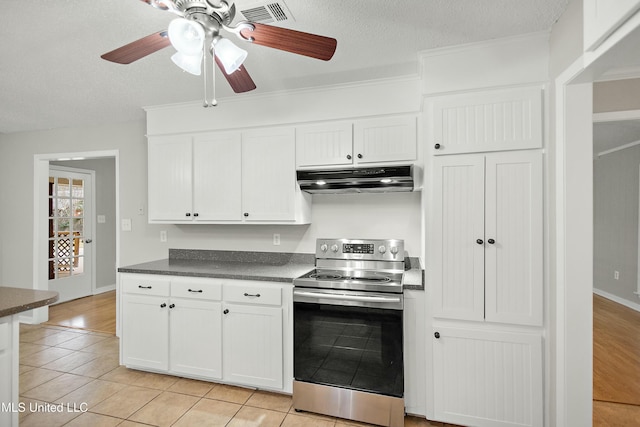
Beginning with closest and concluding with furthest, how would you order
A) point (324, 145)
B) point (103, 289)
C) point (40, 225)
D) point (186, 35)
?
point (186, 35), point (324, 145), point (40, 225), point (103, 289)

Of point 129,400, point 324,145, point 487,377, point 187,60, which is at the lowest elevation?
point 129,400

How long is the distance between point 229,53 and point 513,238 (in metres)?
1.86

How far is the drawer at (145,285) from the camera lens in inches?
103

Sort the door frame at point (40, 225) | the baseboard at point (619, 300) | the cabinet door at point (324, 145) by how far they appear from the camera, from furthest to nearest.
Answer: the baseboard at point (619, 300) → the door frame at point (40, 225) → the cabinet door at point (324, 145)

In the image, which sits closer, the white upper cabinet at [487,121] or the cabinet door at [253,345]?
the white upper cabinet at [487,121]

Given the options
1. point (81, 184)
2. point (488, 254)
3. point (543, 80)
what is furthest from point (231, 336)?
point (81, 184)

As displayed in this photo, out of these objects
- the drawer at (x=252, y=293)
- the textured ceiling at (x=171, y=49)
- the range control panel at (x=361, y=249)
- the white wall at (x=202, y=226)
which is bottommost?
the drawer at (x=252, y=293)

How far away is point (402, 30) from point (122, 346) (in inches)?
125

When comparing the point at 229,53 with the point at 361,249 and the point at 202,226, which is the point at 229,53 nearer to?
the point at 361,249

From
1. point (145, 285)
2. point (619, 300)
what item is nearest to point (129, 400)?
point (145, 285)

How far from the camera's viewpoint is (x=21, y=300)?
59.1 inches

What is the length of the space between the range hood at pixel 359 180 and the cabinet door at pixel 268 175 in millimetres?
174

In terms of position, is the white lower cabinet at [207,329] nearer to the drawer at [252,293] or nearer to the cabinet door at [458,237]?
the drawer at [252,293]

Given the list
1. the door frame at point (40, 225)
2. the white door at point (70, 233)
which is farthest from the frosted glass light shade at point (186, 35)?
the white door at point (70, 233)
